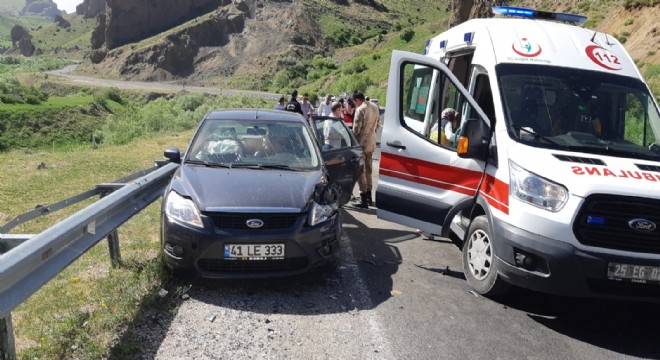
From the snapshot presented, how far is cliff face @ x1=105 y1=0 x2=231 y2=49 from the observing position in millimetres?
129250

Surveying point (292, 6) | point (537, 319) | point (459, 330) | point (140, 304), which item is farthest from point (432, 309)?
point (292, 6)

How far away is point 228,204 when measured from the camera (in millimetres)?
5266

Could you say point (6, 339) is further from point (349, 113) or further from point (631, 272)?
point (349, 113)

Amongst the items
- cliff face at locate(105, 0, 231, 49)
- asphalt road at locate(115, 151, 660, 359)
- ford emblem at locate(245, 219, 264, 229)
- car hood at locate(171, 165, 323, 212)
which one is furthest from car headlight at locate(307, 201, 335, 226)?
cliff face at locate(105, 0, 231, 49)

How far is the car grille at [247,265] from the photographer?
5277 millimetres

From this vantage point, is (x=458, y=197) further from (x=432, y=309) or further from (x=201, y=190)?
(x=201, y=190)

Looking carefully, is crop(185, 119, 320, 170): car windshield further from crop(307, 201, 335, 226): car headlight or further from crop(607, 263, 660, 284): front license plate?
crop(607, 263, 660, 284): front license plate

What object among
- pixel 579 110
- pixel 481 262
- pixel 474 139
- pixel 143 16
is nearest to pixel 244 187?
pixel 474 139

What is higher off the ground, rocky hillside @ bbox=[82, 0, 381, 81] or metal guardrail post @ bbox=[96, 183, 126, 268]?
metal guardrail post @ bbox=[96, 183, 126, 268]

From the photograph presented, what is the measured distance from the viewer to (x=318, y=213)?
556 cm

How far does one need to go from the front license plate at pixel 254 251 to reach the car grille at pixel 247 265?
7 cm

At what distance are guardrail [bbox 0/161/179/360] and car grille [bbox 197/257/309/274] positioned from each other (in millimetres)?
925

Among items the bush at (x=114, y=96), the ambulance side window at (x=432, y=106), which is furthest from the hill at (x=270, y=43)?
the ambulance side window at (x=432, y=106)

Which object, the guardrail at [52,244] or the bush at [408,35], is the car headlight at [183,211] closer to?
the guardrail at [52,244]
